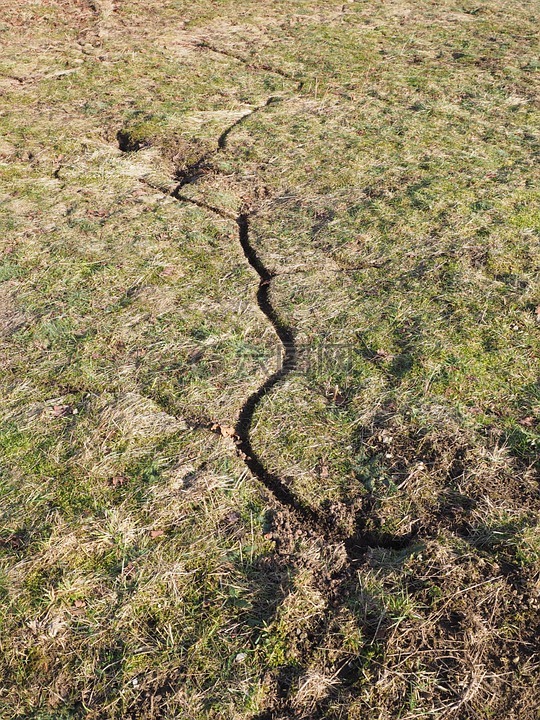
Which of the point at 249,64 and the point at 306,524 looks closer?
the point at 306,524

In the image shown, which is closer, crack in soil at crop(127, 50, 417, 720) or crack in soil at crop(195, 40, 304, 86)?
crack in soil at crop(127, 50, 417, 720)

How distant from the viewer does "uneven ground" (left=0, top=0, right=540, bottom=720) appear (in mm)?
1939

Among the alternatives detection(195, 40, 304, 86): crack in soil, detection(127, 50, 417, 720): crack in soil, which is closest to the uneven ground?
detection(127, 50, 417, 720): crack in soil

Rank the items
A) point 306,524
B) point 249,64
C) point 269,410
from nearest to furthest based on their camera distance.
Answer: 1. point 306,524
2. point 269,410
3. point 249,64

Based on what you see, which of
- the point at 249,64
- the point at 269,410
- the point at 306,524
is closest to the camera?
the point at 306,524

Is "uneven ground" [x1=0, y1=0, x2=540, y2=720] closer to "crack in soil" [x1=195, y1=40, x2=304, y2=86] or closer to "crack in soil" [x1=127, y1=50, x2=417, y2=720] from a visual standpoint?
"crack in soil" [x1=127, y1=50, x2=417, y2=720]

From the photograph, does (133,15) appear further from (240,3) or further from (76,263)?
(76,263)

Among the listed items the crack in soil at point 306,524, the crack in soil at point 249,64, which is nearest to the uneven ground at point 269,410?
the crack in soil at point 306,524

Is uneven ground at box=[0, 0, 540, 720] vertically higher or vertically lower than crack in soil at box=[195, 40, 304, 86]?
lower

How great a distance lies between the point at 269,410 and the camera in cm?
278

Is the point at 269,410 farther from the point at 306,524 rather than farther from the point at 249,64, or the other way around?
the point at 249,64

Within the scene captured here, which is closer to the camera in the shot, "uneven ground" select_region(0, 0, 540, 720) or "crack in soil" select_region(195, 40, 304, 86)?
"uneven ground" select_region(0, 0, 540, 720)

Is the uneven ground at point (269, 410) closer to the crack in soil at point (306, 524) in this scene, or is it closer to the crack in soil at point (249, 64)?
the crack in soil at point (306, 524)

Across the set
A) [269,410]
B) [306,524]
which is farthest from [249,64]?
[306,524]
